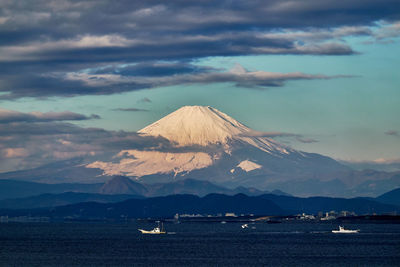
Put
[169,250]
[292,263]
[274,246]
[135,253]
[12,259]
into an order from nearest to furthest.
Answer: [292,263], [12,259], [135,253], [169,250], [274,246]

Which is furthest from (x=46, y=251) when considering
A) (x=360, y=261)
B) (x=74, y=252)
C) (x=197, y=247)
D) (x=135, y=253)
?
(x=360, y=261)

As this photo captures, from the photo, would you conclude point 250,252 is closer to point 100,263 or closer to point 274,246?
point 274,246

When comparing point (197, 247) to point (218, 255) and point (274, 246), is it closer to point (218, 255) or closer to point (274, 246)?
point (274, 246)

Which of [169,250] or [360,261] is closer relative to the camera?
[360,261]

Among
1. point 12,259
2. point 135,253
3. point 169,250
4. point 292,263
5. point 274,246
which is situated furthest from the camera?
point 274,246

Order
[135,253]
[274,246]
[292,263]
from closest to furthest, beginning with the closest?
[292,263]
[135,253]
[274,246]

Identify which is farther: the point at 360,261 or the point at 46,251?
the point at 46,251

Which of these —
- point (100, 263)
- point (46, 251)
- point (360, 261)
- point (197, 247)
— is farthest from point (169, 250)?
point (360, 261)

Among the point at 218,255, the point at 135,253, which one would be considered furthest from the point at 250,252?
the point at 135,253
